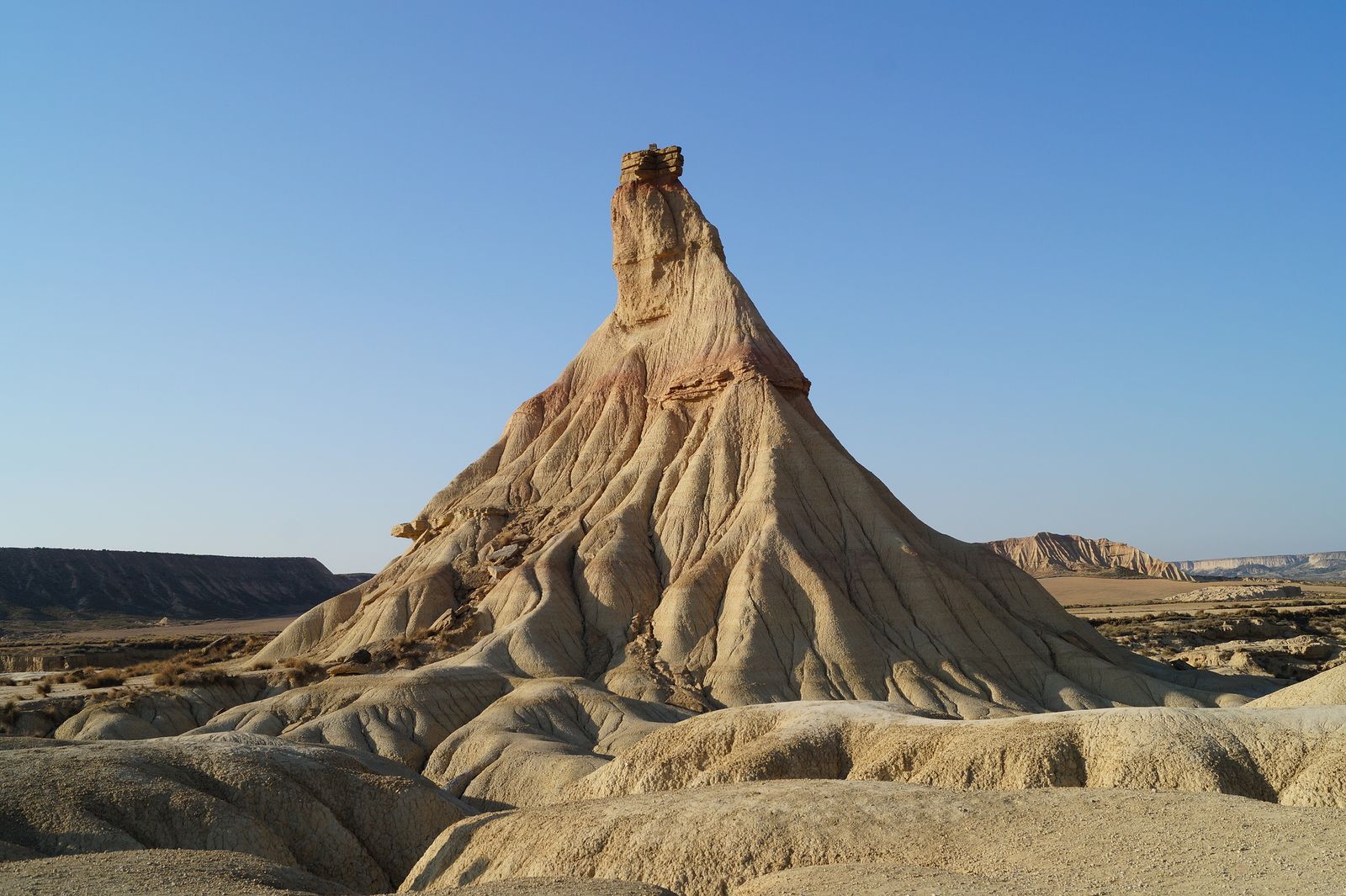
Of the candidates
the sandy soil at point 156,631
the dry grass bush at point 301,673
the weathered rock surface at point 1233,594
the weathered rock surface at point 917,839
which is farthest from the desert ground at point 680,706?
the weathered rock surface at point 1233,594

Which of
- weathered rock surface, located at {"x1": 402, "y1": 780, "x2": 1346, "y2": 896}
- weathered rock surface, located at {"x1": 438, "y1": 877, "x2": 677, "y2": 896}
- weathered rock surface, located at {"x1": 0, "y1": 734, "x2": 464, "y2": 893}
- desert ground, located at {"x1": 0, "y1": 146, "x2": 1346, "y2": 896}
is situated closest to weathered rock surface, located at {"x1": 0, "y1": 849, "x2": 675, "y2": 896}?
weathered rock surface, located at {"x1": 438, "y1": 877, "x2": 677, "y2": 896}

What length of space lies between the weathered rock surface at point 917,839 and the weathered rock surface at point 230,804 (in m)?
4.63

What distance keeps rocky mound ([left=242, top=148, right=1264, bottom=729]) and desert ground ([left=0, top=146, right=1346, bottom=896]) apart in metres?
0.20

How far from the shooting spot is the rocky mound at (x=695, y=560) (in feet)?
163

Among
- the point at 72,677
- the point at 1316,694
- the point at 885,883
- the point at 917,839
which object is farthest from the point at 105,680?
the point at 1316,694

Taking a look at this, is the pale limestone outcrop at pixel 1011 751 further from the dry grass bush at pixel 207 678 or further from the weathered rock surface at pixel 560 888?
the dry grass bush at pixel 207 678

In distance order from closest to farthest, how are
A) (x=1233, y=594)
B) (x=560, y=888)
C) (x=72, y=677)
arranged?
(x=560, y=888)
(x=72, y=677)
(x=1233, y=594)

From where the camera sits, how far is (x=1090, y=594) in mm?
144375

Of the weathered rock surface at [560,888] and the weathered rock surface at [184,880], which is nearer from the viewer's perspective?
the weathered rock surface at [560,888]

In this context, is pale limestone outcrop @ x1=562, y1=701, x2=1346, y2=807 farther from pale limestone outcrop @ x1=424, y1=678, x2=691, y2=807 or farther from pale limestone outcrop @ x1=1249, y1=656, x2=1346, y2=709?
pale limestone outcrop @ x1=424, y1=678, x2=691, y2=807

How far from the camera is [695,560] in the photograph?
56688 millimetres

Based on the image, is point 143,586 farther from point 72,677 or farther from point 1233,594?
point 1233,594

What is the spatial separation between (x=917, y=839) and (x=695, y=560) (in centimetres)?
3807

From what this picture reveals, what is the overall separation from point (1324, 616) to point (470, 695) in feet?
259
